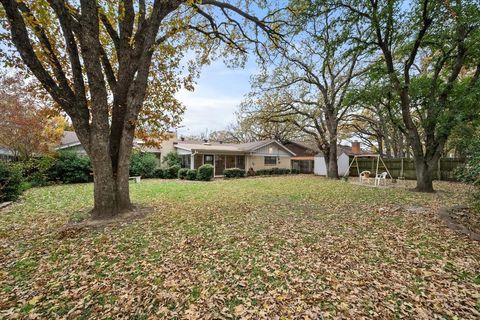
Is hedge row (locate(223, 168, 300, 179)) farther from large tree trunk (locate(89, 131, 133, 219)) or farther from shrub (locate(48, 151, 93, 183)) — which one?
large tree trunk (locate(89, 131, 133, 219))

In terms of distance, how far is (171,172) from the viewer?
739 inches

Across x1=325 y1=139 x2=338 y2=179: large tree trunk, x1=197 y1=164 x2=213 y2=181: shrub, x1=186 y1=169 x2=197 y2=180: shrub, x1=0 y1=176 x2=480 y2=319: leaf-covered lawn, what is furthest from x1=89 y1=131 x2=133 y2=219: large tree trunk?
x1=325 y1=139 x2=338 y2=179: large tree trunk

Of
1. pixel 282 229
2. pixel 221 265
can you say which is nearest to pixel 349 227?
pixel 282 229

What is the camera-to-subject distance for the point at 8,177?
328 inches

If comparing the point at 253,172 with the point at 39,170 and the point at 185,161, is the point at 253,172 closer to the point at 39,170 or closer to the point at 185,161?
the point at 185,161

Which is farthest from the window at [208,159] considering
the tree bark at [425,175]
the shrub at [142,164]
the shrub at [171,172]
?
the tree bark at [425,175]

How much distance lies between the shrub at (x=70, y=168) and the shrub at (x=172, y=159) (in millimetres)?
6506

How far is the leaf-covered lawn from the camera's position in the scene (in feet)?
8.25

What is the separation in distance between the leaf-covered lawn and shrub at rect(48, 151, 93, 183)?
9791 millimetres

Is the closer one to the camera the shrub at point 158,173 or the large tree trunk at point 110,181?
the large tree trunk at point 110,181

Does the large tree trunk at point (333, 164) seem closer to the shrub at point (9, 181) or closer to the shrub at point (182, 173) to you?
the shrub at point (182, 173)

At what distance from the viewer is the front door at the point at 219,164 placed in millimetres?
20766

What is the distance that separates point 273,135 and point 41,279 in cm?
2742

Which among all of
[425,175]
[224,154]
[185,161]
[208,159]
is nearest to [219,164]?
[224,154]
